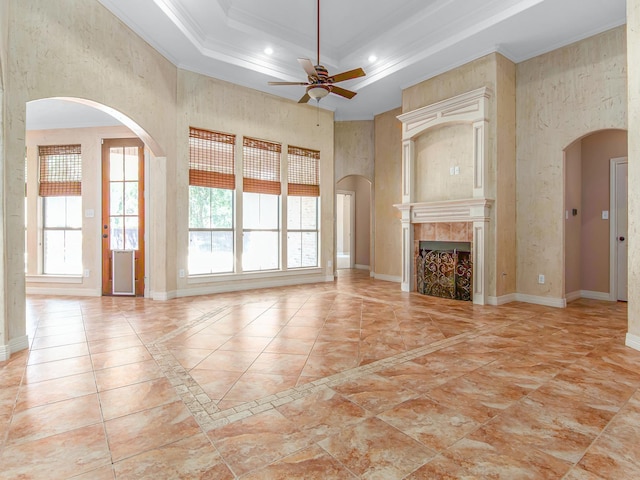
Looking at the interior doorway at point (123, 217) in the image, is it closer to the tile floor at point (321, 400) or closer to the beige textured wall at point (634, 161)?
the tile floor at point (321, 400)

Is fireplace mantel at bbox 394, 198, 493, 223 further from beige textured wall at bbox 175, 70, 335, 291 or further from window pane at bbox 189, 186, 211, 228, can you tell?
window pane at bbox 189, 186, 211, 228

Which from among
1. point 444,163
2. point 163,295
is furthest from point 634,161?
point 163,295

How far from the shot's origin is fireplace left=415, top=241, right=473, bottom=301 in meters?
5.40

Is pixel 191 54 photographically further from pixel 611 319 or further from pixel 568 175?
pixel 611 319

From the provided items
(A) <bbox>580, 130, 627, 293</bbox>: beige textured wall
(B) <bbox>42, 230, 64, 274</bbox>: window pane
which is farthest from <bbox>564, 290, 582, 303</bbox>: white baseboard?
(B) <bbox>42, 230, 64, 274</bbox>: window pane

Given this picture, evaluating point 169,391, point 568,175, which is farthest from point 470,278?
point 169,391

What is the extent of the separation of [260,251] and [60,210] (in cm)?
377

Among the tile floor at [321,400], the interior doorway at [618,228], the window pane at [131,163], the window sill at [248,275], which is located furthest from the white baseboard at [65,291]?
the interior doorway at [618,228]

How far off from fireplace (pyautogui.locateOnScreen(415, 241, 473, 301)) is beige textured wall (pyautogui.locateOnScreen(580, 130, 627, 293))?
2.06 m

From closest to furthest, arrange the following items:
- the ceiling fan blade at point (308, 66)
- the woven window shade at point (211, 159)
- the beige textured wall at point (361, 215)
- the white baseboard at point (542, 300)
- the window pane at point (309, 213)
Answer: the ceiling fan blade at point (308, 66)
the white baseboard at point (542, 300)
the woven window shade at point (211, 159)
the window pane at point (309, 213)
the beige textured wall at point (361, 215)

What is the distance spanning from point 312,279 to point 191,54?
15.2 feet

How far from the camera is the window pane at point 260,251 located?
21.2 ft

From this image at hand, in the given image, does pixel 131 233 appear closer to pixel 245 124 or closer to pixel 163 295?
pixel 163 295

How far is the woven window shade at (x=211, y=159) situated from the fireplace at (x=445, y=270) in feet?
12.2
